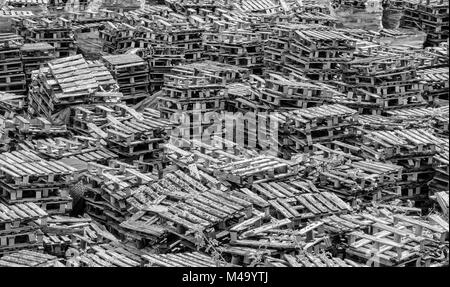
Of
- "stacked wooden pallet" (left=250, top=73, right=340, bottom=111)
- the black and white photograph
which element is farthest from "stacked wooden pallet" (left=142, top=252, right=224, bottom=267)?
"stacked wooden pallet" (left=250, top=73, right=340, bottom=111)

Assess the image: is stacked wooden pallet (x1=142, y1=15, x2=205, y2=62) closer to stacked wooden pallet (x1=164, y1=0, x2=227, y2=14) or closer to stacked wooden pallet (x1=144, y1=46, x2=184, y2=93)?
stacked wooden pallet (x1=144, y1=46, x2=184, y2=93)

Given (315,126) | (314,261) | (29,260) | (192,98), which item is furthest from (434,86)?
(29,260)

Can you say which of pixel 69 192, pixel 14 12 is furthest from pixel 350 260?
pixel 14 12

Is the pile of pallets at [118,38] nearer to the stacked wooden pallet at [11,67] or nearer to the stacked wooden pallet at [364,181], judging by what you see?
the stacked wooden pallet at [11,67]

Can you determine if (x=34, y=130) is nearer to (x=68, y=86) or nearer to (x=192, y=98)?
(x=68, y=86)

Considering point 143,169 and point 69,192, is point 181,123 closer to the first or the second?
point 143,169
